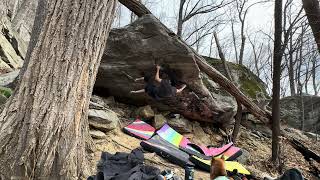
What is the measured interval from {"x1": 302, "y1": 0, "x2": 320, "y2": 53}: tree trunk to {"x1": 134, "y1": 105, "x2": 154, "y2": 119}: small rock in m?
4.11

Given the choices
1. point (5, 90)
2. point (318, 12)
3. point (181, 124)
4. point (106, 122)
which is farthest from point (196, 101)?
point (5, 90)

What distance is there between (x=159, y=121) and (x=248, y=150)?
277 cm

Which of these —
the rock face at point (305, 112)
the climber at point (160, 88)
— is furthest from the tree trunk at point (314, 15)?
the rock face at point (305, 112)

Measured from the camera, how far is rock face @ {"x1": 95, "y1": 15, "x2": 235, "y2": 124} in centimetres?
689

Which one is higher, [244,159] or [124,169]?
[124,169]

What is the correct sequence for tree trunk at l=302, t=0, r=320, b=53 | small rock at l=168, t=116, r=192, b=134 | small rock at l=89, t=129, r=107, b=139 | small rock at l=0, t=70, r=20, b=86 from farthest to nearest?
small rock at l=168, t=116, r=192, b=134 → small rock at l=0, t=70, r=20, b=86 → small rock at l=89, t=129, r=107, b=139 → tree trunk at l=302, t=0, r=320, b=53

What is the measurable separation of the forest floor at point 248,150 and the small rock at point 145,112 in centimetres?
27

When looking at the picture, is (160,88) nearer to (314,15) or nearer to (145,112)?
(145,112)

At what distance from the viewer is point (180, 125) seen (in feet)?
24.8

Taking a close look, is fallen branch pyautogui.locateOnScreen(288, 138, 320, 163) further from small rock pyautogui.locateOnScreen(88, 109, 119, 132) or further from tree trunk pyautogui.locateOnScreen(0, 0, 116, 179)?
tree trunk pyautogui.locateOnScreen(0, 0, 116, 179)

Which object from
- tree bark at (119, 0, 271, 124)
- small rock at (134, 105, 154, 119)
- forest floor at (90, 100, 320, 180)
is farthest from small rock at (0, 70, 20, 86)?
tree bark at (119, 0, 271, 124)

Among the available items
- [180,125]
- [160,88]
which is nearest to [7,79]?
[160,88]

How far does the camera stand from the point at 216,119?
27.3ft

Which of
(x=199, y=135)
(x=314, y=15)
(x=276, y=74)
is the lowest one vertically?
(x=199, y=135)
